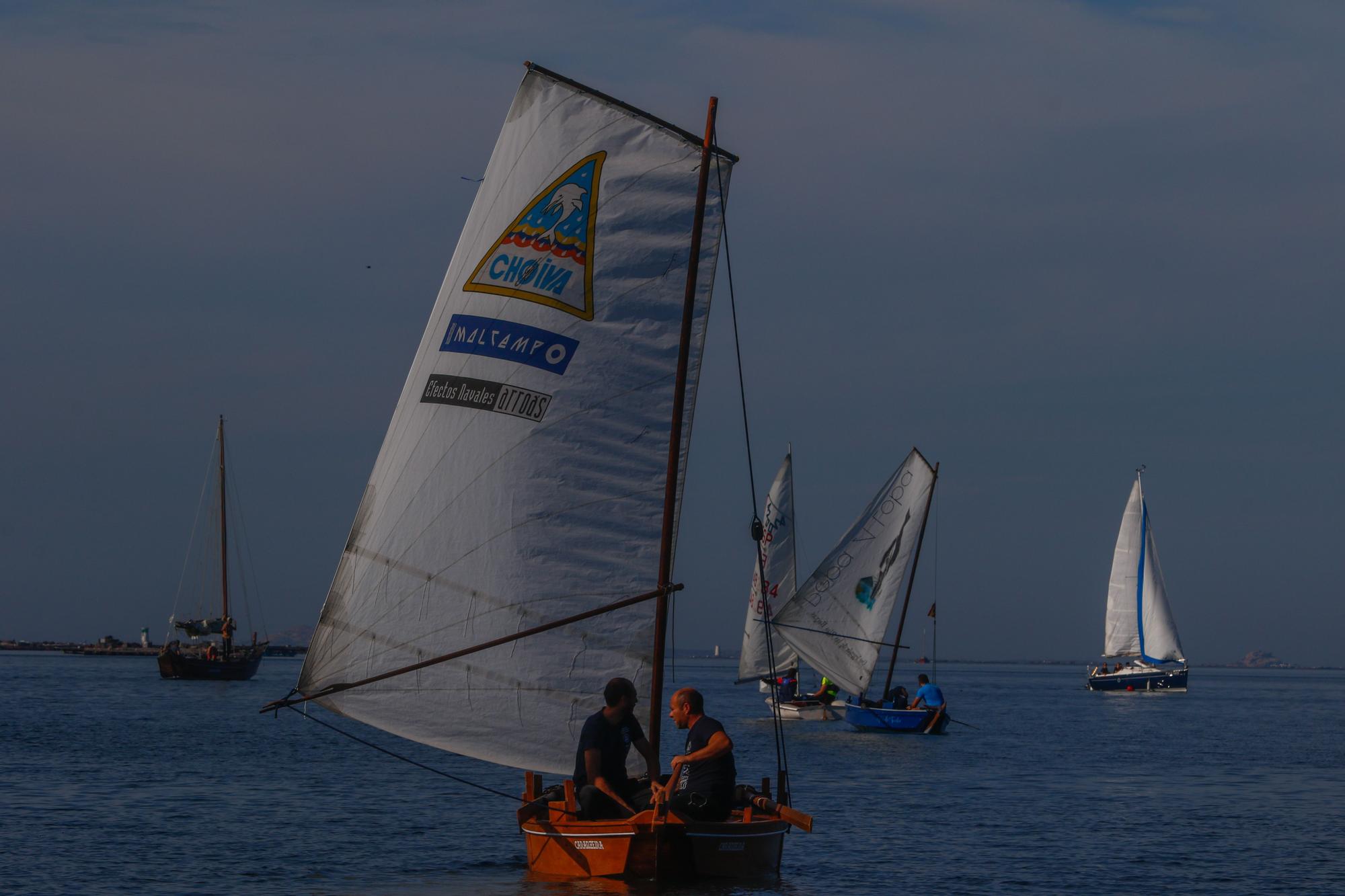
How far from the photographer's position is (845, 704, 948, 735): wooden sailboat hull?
5441 cm

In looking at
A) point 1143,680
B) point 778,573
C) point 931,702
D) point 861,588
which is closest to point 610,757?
point 931,702

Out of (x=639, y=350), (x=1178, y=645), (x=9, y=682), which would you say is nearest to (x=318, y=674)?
(x=639, y=350)

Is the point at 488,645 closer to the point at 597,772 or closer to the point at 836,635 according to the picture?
the point at 597,772

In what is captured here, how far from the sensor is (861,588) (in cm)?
5638

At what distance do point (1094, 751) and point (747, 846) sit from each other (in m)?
36.3

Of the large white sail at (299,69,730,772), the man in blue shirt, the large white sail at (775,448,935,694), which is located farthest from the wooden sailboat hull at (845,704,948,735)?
the large white sail at (299,69,730,772)

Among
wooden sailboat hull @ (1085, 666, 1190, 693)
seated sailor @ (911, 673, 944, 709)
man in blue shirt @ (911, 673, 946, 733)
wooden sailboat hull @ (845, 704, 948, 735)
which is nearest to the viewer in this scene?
wooden sailboat hull @ (845, 704, 948, 735)

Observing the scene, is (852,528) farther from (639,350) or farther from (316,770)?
(639,350)

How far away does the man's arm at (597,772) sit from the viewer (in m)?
17.7

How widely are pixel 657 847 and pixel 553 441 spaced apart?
16.4 ft

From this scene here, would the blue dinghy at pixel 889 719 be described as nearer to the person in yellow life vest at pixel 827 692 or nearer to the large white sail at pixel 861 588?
the large white sail at pixel 861 588

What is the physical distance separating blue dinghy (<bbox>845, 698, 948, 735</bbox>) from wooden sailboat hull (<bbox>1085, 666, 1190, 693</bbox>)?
219ft

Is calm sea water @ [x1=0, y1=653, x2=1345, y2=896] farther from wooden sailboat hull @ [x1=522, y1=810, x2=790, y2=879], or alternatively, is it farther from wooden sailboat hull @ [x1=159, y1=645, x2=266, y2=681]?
wooden sailboat hull @ [x1=159, y1=645, x2=266, y2=681]

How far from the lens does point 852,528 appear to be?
56406 millimetres
